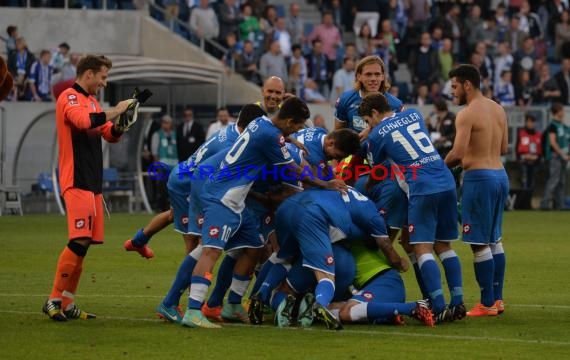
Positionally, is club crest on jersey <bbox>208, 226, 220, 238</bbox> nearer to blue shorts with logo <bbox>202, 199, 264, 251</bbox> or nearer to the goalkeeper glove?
blue shorts with logo <bbox>202, 199, 264, 251</bbox>

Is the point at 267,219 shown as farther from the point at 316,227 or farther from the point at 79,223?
the point at 79,223

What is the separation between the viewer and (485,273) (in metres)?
12.2

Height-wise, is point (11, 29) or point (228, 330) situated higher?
point (11, 29)

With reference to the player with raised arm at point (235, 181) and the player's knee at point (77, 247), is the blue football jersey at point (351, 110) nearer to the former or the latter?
the player with raised arm at point (235, 181)

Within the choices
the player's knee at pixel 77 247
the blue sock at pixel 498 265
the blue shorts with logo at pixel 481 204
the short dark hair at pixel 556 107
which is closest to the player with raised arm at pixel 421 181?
the blue shorts with logo at pixel 481 204

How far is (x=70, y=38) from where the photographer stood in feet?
101

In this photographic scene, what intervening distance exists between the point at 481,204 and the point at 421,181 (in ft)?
2.38

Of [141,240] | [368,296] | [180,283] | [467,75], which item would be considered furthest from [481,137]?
[141,240]

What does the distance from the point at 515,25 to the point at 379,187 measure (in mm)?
22498

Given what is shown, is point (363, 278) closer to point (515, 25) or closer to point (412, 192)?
point (412, 192)

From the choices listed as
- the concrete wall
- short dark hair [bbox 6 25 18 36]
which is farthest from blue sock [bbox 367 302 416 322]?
the concrete wall

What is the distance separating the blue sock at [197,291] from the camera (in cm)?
1102

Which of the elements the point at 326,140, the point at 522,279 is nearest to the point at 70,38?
the point at 522,279

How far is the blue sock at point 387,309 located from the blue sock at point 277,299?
84 cm
